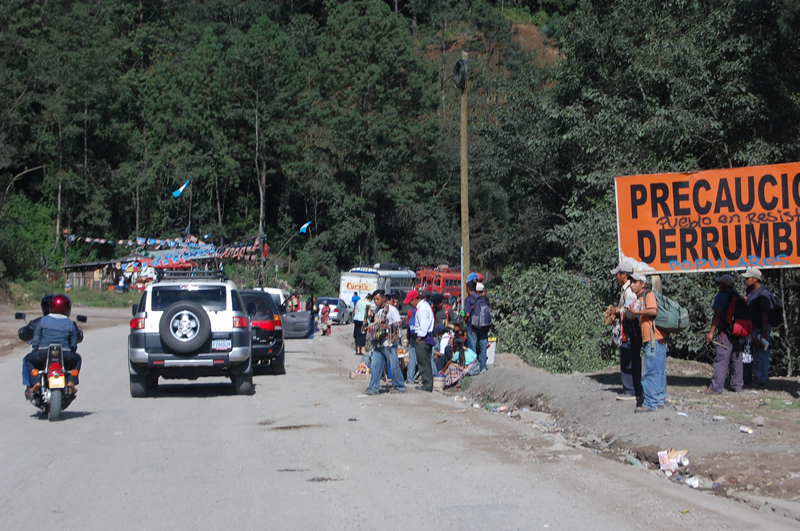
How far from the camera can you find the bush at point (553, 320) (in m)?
19.3

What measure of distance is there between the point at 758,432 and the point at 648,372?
151cm

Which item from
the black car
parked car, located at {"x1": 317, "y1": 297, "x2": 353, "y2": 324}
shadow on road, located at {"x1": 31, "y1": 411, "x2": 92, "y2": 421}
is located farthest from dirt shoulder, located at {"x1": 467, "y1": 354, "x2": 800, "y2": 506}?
parked car, located at {"x1": 317, "y1": 297, "x2": 353, "y2": 324}

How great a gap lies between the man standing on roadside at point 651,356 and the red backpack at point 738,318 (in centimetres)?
230

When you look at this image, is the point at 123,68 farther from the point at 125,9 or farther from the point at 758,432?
the point at 758,432

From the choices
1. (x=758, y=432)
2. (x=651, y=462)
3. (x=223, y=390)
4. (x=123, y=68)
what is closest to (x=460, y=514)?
(x=651, y=462)

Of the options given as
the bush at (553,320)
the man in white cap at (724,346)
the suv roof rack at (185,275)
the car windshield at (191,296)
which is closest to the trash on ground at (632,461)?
the man in white cap at (724,346)

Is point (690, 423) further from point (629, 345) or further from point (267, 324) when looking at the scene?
point (267, 324)

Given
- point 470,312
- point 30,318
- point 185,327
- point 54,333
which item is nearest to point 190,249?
point 30,318

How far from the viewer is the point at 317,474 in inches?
311

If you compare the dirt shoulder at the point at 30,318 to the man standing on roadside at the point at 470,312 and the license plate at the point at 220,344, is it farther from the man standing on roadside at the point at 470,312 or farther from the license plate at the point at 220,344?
the man standing on roadside at the point at 470,312

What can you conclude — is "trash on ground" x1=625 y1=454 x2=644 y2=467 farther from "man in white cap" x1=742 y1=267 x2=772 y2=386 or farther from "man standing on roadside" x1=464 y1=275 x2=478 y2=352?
"man standing on roadside" x1=464 y1=275 x2=478 y2=352

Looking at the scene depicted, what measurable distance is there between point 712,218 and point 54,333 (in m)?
9.82

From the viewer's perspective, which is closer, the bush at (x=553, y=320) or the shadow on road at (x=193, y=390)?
the shadow on road at (x=193, y=390)

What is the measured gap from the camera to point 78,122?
58.8 m
